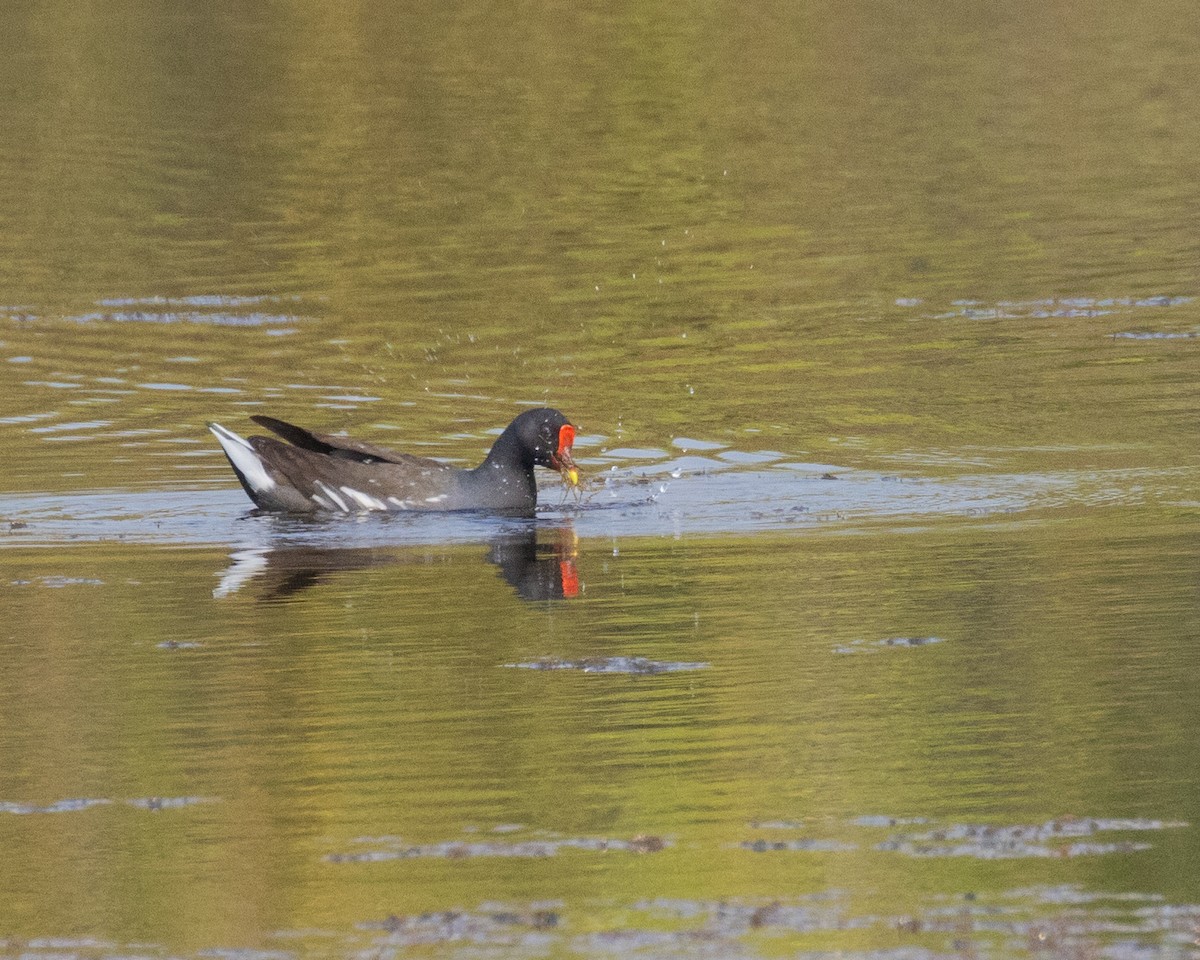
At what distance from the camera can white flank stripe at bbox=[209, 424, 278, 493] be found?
14625 millimetres

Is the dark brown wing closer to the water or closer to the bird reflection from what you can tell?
the water

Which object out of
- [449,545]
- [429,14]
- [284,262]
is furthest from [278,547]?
[429,14]

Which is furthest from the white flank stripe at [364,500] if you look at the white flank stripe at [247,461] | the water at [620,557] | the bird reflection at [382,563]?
the bird reflection at [382,563]

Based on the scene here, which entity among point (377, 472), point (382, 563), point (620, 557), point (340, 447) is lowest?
point (620, 557)

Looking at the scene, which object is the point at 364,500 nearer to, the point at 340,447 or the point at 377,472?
the point at 377,472

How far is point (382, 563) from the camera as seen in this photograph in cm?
1312

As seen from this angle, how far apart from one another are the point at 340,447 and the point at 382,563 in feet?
5.25

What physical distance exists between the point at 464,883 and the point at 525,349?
13.8 metres

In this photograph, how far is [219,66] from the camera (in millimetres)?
43406

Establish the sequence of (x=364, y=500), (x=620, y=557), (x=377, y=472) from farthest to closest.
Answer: (x=364, y=500) → (x=377, y=472) → (x=620, y=557)

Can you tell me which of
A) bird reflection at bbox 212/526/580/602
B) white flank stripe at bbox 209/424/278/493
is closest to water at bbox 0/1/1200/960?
bird reflection at bbox 212/526/580/602

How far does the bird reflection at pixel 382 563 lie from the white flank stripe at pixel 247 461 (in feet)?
3.32

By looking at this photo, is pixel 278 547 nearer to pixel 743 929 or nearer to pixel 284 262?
pixel 743 929

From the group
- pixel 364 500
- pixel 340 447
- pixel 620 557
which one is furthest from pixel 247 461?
pixel 620 557
